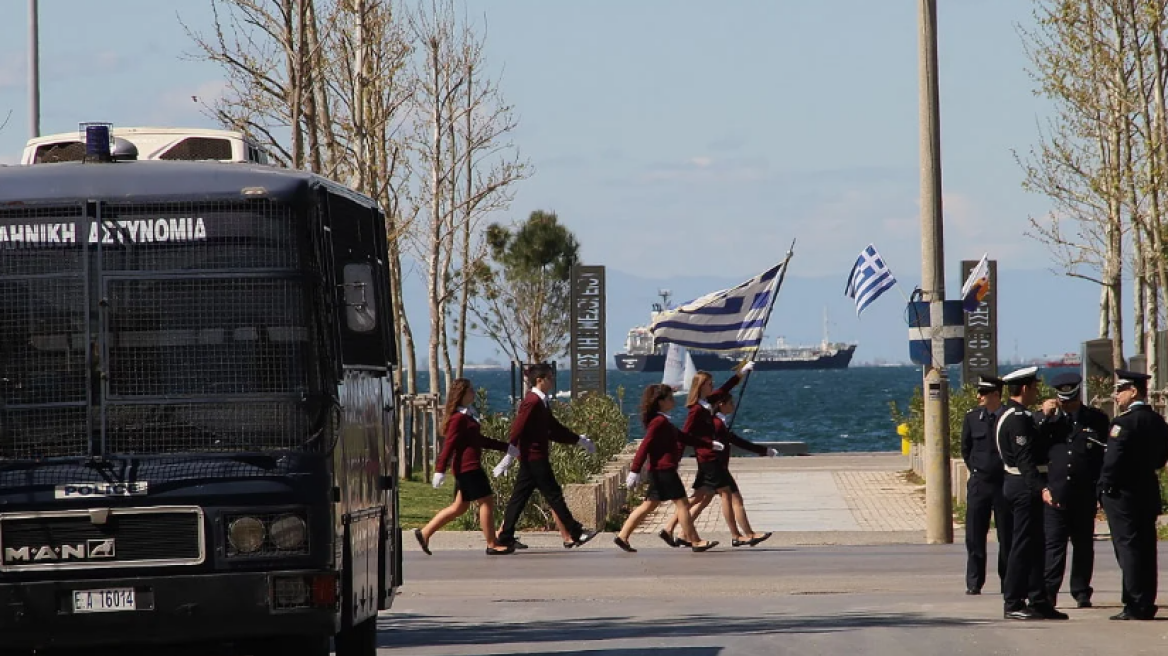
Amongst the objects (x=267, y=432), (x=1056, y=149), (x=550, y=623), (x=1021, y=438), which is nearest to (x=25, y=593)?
(x=267, y=432)

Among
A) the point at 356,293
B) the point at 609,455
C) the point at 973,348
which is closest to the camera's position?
the point at 356,293

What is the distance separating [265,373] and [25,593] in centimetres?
151

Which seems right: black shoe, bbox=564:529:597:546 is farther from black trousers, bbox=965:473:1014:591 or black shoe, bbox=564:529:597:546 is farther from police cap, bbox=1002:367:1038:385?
police cap, bbox=1002:367:1038:385

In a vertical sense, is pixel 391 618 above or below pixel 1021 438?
below

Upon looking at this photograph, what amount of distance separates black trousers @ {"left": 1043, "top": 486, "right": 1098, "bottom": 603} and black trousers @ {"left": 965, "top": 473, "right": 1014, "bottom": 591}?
32 cm

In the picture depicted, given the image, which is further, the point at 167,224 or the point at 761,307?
the point at 761,307

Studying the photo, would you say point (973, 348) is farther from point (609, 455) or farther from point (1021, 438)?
point (1021, 438)

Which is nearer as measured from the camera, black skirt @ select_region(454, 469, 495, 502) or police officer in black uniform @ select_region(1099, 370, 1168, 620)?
police officer in black uniform @ select_region(1099, 370, 1168, 620)

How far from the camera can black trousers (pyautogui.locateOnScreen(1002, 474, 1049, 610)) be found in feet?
48.0

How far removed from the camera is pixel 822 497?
32594 millimetres

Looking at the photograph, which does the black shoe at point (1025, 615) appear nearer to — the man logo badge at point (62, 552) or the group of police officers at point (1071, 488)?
the group of police officers at point (1071, 488)

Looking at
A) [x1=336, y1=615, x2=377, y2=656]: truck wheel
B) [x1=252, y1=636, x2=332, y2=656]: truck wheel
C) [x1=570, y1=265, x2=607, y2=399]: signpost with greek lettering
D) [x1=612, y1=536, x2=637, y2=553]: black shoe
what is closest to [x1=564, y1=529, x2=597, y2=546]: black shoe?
[x1=612, y1=536, x2=637, y2=553]: black shoe

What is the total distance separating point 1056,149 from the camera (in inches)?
1454

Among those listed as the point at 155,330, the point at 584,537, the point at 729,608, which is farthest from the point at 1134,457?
the point at 584,537
